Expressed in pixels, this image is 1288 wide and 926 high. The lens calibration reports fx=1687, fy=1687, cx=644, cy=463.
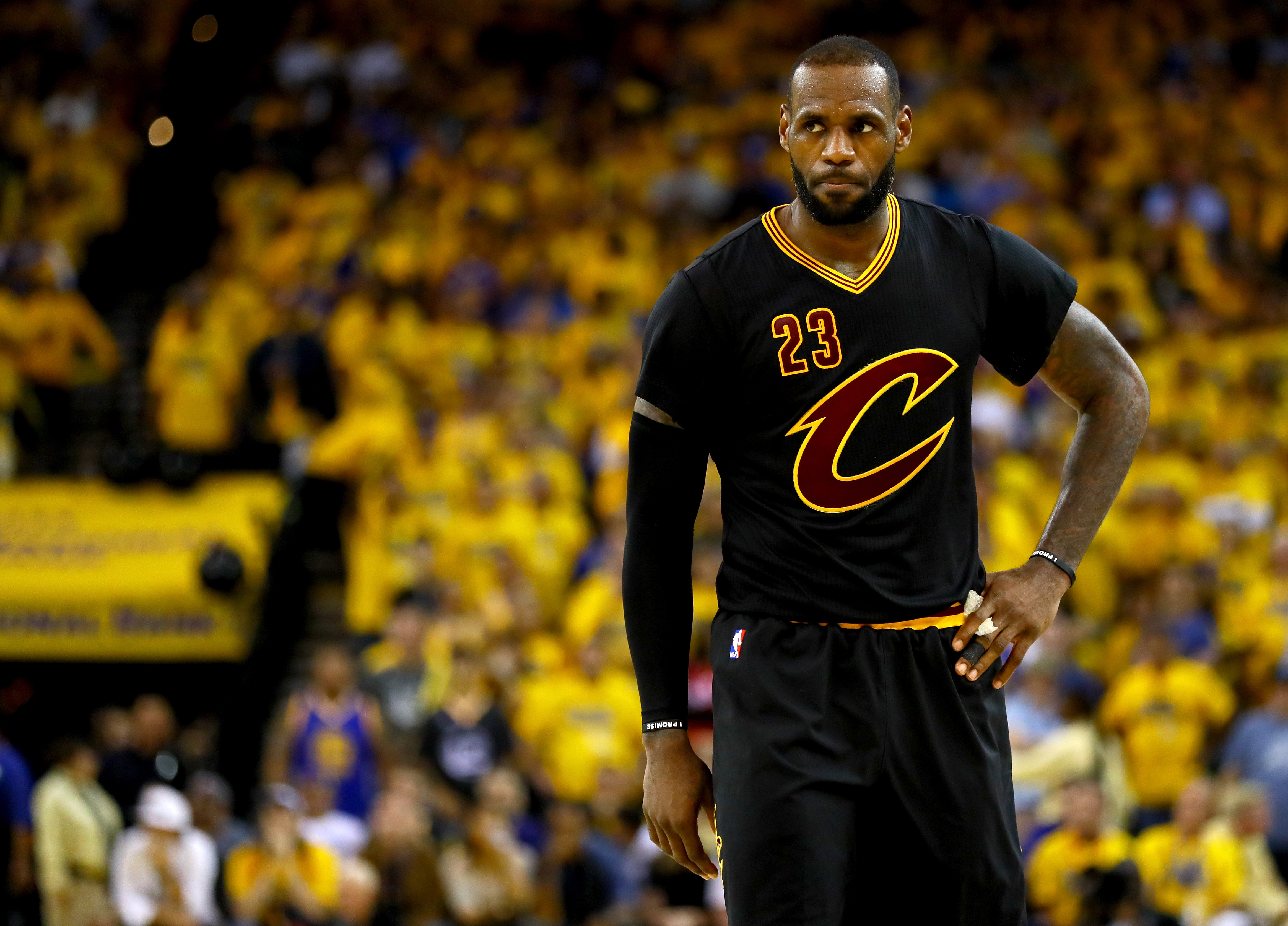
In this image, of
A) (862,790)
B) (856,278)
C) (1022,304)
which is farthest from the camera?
(1022,304)

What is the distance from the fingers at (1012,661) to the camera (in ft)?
9.45

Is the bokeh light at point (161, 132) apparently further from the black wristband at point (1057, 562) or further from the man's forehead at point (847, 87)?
the black wristband at point (1057, 562)

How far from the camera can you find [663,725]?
2.93 metres

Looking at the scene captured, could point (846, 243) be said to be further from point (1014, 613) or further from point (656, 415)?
point (1014, 613)

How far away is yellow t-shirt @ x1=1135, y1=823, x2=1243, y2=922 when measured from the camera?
7.51 meters

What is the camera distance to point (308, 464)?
11461 millimetres

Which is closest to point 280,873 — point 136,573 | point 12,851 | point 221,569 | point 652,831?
point 12,851

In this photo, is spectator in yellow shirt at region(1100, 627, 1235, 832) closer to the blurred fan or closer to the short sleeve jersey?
the blurred fan

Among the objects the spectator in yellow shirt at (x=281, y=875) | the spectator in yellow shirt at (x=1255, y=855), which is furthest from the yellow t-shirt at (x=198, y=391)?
the spectator in yellow shirt at (x=1255, y=855)

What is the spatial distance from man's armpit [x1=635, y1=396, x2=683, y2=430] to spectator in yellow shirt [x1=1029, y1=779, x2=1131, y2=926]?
5265 mm

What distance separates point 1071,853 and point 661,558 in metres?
5.40

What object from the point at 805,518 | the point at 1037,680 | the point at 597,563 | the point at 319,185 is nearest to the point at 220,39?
the point at 319,185

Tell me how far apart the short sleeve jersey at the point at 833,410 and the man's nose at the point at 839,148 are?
0.60 feet

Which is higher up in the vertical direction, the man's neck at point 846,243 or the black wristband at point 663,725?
the man's neck at point 846,243
